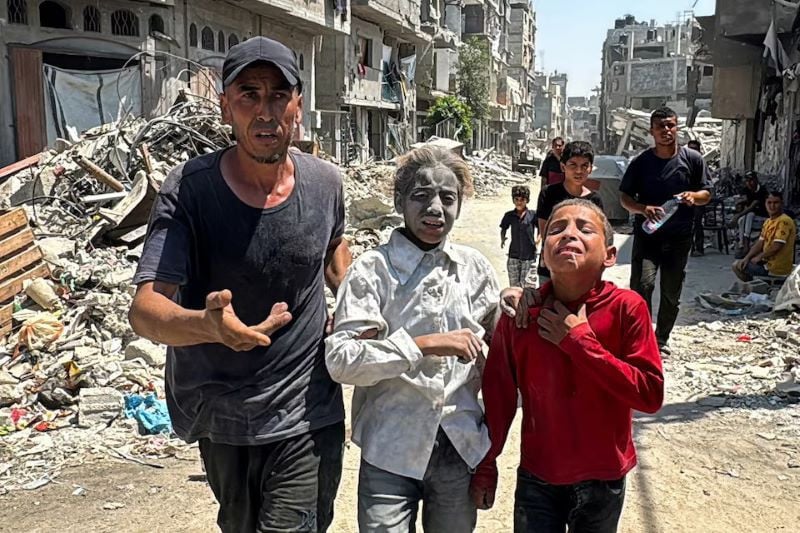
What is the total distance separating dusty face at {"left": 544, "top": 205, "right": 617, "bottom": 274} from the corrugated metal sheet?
1348cm

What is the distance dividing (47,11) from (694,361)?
43.5ft

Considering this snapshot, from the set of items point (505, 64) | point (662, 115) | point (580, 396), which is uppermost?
point (505, 64)

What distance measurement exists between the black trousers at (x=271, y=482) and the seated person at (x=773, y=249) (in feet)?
25.6

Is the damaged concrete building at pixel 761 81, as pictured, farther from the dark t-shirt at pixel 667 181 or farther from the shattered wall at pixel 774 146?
the dark t-shirt at pixel 667 181

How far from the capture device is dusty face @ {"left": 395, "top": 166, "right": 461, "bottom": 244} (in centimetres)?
229

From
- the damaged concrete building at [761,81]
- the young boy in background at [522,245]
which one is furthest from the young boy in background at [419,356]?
the damaged concrete building at [761,81]

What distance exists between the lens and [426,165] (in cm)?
234

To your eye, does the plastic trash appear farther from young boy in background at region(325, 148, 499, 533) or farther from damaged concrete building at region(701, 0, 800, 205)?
damaged concrete building at region(701, 0, 800, 205)

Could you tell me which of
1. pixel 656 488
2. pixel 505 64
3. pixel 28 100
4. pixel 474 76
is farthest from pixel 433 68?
pixel 656 488

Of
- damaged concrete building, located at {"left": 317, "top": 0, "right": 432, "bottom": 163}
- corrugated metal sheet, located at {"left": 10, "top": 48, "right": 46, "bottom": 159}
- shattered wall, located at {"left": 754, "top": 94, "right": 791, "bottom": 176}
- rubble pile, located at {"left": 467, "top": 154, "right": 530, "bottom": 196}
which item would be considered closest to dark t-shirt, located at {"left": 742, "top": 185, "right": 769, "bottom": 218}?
shattered wall, located at {"left": 754, "top": 94, "right": 791, "bottom": 176}

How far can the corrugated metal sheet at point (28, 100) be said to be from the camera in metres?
13.0

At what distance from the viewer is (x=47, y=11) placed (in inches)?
541

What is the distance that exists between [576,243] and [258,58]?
1.09 m

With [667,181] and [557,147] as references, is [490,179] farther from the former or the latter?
[667,181]
